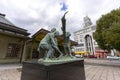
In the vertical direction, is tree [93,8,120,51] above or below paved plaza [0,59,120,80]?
above

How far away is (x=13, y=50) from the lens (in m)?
10.6

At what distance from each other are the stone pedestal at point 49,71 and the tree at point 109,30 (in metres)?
7.85

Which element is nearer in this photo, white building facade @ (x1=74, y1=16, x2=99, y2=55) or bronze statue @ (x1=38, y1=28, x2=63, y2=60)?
bronze statue @ (x1=38, y1=28, x2=63, y2=60)

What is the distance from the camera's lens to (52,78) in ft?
8.57

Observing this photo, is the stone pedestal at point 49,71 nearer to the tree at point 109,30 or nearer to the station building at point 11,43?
the station building at point 11,43

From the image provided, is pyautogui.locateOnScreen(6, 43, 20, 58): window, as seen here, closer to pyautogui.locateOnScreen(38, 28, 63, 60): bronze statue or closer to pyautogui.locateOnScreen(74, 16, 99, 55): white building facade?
pyautogui.locateOnScreen(38, 28, 63, 60): bronze statue

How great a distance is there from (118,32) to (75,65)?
7977 mm

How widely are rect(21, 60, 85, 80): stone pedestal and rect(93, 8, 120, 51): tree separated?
25.8 ft

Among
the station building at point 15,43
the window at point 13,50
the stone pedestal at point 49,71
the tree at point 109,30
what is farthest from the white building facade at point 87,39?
the stone pedestal at point 49,71

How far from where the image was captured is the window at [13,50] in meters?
10.2

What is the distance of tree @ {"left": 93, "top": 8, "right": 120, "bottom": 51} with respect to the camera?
9.72 metres

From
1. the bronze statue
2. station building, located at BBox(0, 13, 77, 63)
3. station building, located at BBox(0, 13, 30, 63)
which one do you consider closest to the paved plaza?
station building, located at BBox(0, 13, 30, 63)

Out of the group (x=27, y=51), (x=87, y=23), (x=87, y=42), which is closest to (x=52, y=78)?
(x=27, y=51)

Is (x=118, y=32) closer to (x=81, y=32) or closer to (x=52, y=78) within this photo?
(x=52, y=78)
